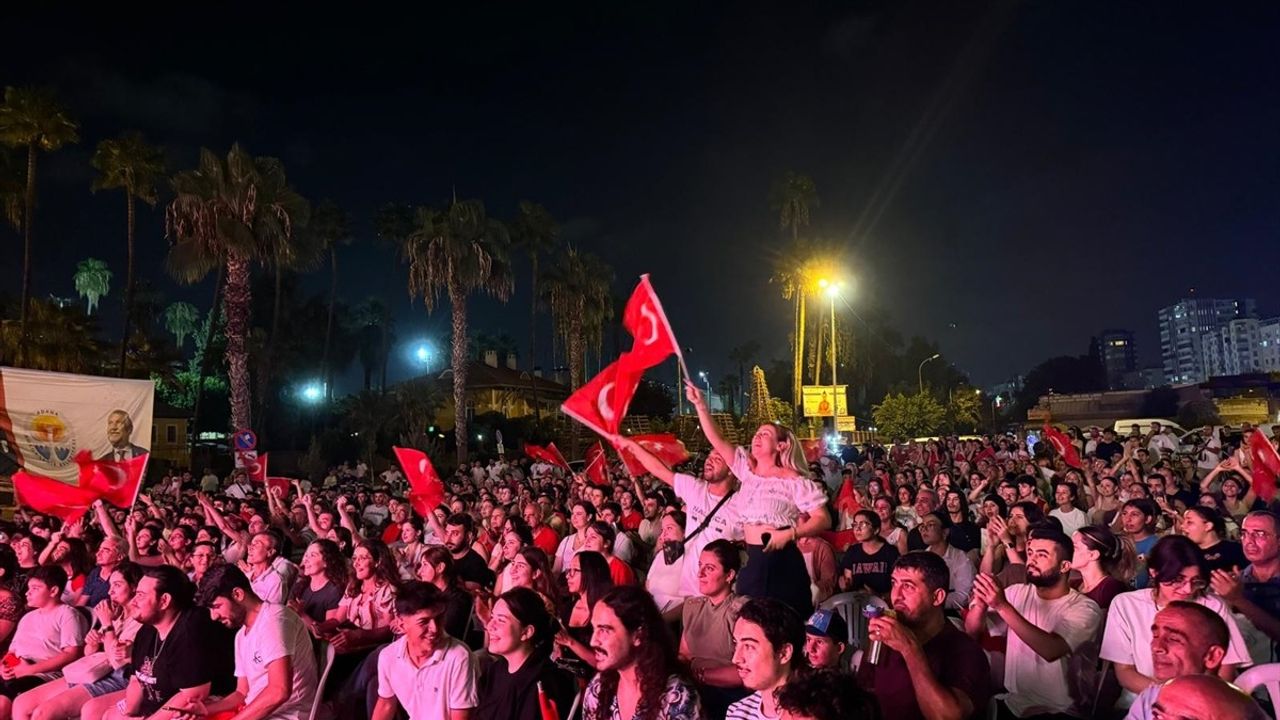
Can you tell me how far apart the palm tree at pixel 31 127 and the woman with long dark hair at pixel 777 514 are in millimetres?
30199

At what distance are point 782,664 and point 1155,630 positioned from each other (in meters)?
1.49

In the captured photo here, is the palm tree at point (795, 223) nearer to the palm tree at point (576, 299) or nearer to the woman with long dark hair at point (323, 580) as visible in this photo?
the palm tree at point (576, 299)

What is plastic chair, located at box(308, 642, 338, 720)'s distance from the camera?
17.0 feet

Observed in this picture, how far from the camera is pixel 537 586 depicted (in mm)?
5918

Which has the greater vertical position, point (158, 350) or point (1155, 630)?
point (158, 350)

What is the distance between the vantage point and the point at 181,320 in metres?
92.8

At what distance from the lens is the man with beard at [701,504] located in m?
6.03

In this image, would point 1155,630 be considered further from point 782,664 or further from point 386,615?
point 386,615

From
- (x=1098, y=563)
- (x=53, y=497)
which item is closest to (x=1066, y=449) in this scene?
(x=1098, y=563)

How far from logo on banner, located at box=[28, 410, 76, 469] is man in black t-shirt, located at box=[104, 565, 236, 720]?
9229 millimetres

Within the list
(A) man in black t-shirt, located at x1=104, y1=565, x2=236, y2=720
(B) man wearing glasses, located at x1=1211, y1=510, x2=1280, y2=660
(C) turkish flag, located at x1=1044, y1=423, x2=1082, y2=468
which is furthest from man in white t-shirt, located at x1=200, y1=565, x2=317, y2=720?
(C) turkish flag, located at x1=1044, y1=423, x2=1082, y2=468

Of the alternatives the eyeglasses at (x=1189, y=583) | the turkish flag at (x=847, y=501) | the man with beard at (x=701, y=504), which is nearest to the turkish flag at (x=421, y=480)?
A: the turkish flag at (x=847, y=501)

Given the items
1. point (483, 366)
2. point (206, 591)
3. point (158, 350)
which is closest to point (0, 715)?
point (206, 591)

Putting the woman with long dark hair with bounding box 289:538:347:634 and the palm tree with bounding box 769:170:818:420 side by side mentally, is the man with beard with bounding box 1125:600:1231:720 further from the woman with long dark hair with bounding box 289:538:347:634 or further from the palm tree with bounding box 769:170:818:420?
the palm tree with bounding box 769:170:818:420
